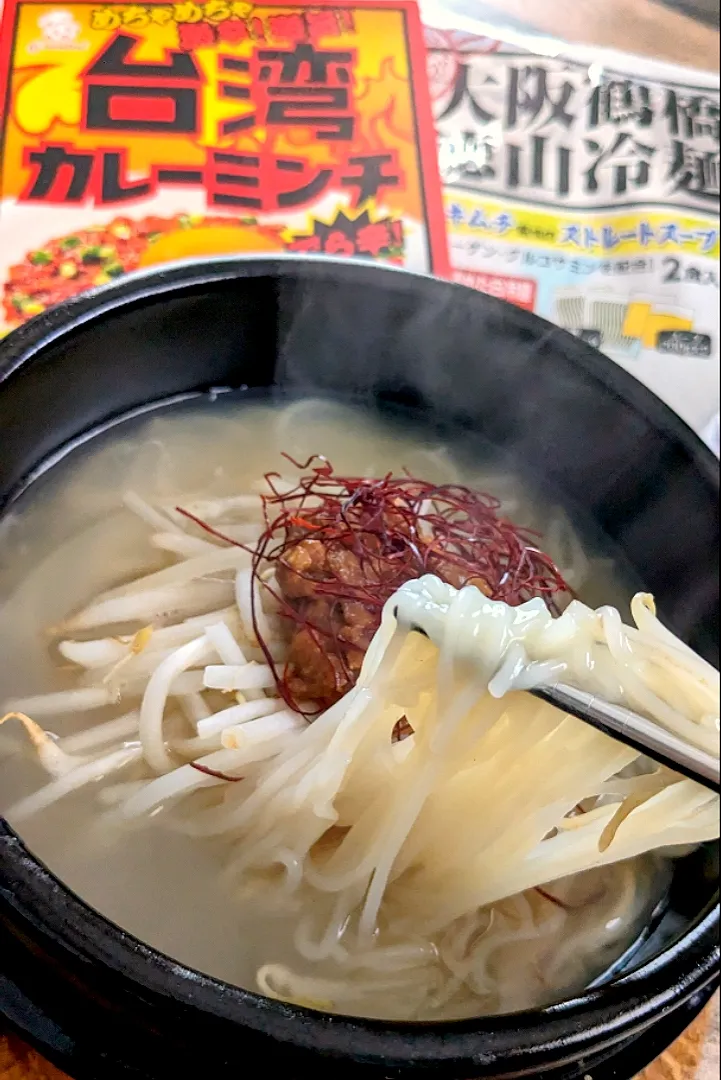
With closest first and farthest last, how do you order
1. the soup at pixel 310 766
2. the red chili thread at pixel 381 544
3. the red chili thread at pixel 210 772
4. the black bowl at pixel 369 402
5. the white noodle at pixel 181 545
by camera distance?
the black bowl at pixel 369 402 → the soup at pixel 310 766 → the red chili thread at pixel 210 772 → the red chili thread at pixel 381 544 → the white noodle at pixel 181 545

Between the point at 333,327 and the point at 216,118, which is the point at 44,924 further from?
the point at 216,118

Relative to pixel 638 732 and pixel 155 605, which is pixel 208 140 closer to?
pixel 155 605

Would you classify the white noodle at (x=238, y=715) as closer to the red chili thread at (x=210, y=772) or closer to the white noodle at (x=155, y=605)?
the red chili thread at (x=210, y=772)

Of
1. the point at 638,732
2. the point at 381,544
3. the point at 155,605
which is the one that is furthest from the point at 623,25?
the point at 638,732

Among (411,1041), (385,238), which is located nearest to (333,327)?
(385,238)

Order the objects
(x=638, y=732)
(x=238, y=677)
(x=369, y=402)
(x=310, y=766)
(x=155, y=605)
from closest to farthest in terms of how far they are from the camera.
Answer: (x=638, y=732) → (x=310, y=766) → (x=238, y=677) → (x=155, y=605) → (x=369, y=402)

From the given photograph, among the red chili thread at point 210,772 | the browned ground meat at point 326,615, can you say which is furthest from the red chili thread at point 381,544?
the red chili thread at point 210,772
